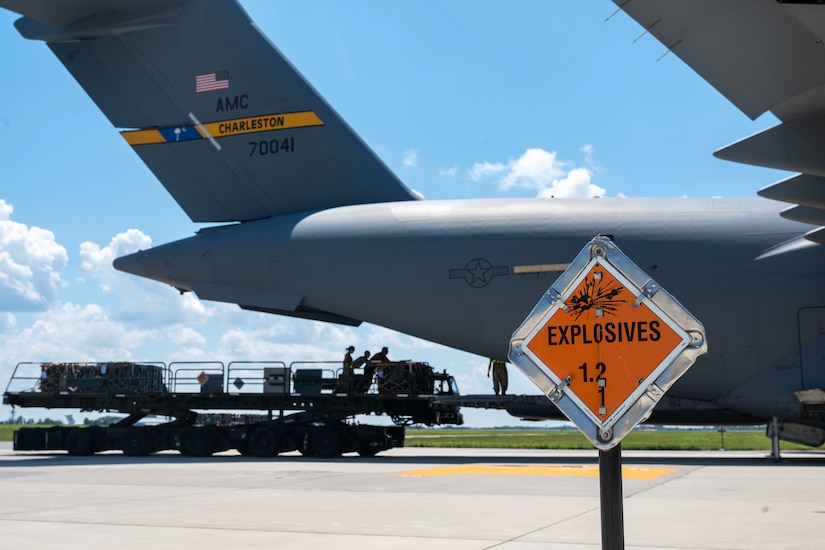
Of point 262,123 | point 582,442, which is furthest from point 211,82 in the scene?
point 582,442

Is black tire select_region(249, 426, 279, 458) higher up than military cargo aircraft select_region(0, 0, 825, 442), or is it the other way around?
military cargo aircraft select_region(0, 0, 825, 442)

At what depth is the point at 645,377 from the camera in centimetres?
315

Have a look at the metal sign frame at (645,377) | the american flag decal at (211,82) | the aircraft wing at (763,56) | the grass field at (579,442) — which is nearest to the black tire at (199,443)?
the american flag decal at (211,82)

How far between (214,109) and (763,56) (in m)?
15.9

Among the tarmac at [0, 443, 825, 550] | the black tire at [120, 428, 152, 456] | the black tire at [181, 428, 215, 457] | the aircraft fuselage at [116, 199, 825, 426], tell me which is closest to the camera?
the tarmac at [0, 443, 825, 550]

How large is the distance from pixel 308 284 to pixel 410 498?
10.5m

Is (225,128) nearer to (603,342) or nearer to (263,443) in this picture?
(263,443)

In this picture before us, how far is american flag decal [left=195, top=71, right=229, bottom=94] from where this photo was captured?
21.8 m

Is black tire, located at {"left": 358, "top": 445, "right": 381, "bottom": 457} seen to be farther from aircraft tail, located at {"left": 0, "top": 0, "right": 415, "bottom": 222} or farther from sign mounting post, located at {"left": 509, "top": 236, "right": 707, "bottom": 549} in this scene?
sign mounting post, located at {"left": 509, "top": 236, "right": 707, "bottom": 549}

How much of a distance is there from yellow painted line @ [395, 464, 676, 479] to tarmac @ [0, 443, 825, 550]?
0.12 ft

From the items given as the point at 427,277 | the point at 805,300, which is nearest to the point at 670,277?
the point at 805,300

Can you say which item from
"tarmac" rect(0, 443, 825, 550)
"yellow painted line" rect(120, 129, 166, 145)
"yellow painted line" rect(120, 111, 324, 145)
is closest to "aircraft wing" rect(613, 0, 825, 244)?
"tarmac" rect(0, 443, 825, 550)

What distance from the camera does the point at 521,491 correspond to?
11.3 meters

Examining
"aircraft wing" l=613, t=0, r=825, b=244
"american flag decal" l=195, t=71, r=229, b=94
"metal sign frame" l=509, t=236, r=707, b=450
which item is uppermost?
"american flag decal" l=195, t=71, r=229, b=94
